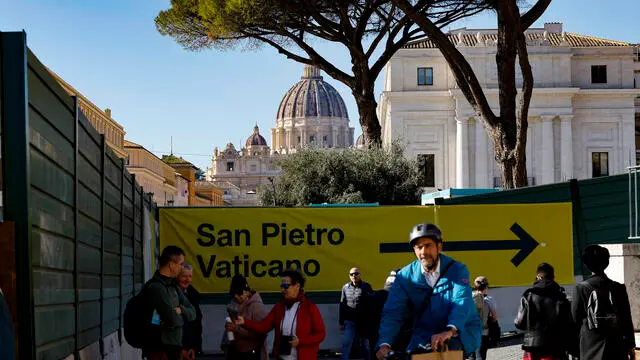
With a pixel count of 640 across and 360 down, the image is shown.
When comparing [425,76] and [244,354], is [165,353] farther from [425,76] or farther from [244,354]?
[425,76]

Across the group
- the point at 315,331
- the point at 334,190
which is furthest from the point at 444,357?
the point at 334,190

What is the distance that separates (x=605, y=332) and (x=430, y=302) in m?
2.22

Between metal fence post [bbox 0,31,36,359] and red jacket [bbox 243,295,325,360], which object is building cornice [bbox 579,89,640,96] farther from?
metal fence post [bbox 0,31,36,359]

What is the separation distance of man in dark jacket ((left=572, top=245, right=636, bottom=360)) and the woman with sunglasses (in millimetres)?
1872

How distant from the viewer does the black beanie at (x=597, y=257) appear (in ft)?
22.5

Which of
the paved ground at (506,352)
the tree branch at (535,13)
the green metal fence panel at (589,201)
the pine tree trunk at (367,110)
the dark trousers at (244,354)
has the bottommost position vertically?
the paved ground at (506,352)

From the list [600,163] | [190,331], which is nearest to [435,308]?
[190,331]

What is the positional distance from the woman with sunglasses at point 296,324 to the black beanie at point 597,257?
6.37ft

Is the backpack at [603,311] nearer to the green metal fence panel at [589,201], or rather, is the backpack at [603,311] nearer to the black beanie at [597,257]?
the black beanie at [597,257]

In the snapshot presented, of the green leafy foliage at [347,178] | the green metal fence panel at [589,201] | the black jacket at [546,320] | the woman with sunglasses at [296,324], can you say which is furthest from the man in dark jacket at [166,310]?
the green leafy foliage at [347,178]

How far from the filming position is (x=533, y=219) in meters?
13.6

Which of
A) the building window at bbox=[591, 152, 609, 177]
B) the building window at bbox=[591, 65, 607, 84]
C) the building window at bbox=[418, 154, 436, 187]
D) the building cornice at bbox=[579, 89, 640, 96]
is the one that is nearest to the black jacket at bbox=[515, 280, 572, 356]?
the building window at bbox=[418, 154, 436, 187]

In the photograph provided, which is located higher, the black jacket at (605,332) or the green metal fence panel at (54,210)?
the green metal fence panel at (54,210)

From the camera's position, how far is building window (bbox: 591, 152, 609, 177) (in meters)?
64.6
